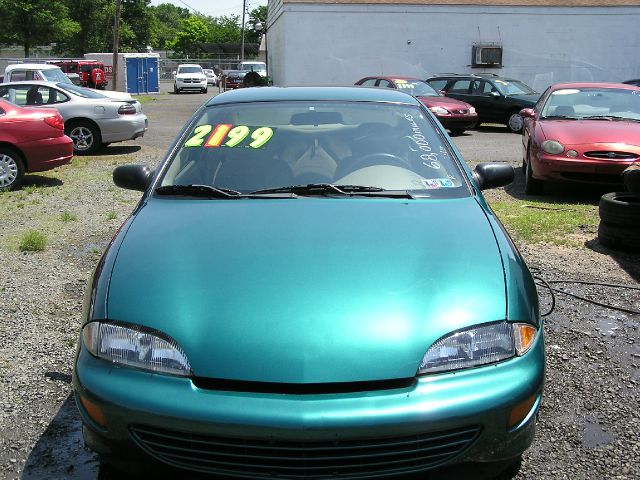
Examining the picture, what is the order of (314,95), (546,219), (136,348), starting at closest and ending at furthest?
(136,348), (314,95), (546,219)

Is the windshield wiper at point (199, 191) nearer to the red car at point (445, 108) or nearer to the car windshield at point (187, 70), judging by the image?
the red car at point (445, 108)

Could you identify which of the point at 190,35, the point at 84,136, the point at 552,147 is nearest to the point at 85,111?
the point at 84,136

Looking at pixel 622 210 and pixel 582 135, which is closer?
pixel 622 210

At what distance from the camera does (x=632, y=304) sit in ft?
16.1

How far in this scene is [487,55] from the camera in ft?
91.2

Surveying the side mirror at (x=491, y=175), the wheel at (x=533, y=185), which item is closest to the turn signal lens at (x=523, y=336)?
the side mirror at (x=491, y=175)

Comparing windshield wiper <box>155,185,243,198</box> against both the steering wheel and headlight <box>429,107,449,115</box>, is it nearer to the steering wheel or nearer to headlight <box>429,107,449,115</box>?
the steering wheel

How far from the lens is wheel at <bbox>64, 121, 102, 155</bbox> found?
1355 cm

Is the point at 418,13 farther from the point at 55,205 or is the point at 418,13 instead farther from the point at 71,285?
the point at 71,285

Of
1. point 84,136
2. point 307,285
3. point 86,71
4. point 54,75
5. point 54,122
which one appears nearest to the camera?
point 307,285

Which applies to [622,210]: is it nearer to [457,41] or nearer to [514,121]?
[514,121]

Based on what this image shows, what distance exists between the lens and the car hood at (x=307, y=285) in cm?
236

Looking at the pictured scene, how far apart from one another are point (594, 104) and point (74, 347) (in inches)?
309

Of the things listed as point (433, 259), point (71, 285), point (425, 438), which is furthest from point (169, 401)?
point (71, 285)
